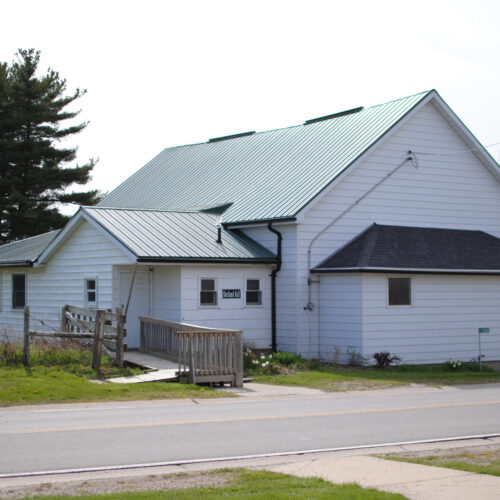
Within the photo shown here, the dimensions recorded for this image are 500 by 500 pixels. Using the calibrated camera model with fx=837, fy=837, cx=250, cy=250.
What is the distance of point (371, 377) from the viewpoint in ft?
70.7

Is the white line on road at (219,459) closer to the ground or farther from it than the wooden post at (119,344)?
closer to the ground

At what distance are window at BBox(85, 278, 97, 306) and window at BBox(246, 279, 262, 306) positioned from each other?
4815 mm

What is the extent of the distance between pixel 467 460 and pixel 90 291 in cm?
1795

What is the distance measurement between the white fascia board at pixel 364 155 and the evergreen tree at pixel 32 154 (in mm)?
25865

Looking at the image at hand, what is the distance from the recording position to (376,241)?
84.3 feet

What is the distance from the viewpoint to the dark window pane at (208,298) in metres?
24.8

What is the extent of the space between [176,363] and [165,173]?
16.4 metres

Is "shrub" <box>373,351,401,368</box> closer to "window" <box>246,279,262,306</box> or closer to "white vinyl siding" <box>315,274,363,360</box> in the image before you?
"white vinyl siding" <box>315,274,363,360</box>

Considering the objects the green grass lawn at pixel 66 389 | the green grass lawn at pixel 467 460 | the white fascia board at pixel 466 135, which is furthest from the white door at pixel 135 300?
the green grass lawn at pixel 467 460

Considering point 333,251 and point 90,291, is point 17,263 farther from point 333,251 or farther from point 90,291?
point 333,251

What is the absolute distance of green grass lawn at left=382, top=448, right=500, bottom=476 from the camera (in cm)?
985

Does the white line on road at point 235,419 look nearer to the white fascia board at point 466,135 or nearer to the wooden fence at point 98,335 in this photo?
the wooden fence at point 98,335

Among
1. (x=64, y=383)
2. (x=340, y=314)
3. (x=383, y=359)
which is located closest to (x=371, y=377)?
(x=383, y=359)

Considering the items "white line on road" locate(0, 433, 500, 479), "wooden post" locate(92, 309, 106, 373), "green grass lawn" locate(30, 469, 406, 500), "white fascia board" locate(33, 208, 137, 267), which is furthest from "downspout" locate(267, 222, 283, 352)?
"green grass lawn" locate(30, 469, 406, 500)
